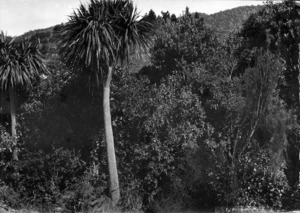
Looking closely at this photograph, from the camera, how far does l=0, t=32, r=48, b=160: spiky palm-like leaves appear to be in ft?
78.4

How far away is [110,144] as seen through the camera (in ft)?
71.8

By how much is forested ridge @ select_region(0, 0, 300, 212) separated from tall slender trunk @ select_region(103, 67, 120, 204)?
0.15ft

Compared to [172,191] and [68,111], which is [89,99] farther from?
[172,191]

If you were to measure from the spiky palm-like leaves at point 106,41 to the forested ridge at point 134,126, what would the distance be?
5cm

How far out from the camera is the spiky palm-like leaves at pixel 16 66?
23.9 meters

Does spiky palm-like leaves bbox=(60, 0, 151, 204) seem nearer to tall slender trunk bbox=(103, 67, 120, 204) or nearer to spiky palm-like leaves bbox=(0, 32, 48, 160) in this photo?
tall slender trunk bbox=(103, 67, 120, 204)

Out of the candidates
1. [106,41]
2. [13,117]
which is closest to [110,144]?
[106,41]

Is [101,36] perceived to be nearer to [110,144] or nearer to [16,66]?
[110,144]

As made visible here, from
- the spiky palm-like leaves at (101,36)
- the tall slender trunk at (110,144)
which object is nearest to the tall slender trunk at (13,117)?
the spiky palm-like leaves at (101,36)

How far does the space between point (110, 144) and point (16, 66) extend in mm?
6325

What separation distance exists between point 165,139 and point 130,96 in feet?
8.56

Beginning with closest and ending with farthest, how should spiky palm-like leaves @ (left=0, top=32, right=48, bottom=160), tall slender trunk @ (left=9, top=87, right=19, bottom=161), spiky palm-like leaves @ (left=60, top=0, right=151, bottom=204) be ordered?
spiky palm-like leaves @ (left=60, top=0, right=151, bottom=204), spiky palm-like leaves @ (left=0, top=32, right=48, bottom=160), tall slender trunk @ (left=9, top=87, right=19, bottom=161)

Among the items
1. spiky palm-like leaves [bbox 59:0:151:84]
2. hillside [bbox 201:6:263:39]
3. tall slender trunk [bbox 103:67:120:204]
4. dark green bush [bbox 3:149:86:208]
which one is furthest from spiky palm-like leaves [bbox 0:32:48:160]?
hillside [bbox 201:6:263:39]

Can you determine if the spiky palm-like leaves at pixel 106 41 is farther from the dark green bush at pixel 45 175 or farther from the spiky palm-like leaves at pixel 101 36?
the dark green bush at pixel 45 175
